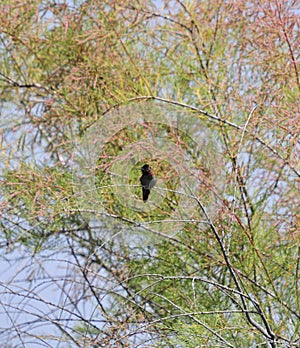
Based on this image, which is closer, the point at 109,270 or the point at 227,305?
the point at 227,305

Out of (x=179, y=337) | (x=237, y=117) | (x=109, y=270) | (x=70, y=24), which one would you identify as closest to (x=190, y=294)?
(x=109, y=270)

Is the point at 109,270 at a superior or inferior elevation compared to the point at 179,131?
inferior

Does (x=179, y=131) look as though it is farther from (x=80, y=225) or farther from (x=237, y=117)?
(x=80, y=225)

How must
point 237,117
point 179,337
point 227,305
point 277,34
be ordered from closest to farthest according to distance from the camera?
point 179,337
point 277,34
point 227,305
point 237,117

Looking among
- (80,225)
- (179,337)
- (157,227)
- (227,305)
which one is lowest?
(179,337)

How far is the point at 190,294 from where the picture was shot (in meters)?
2.53

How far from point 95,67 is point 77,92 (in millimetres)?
179

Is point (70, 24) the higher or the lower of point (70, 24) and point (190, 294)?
the higher

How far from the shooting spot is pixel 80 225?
2.98 m

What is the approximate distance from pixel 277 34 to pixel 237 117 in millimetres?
450

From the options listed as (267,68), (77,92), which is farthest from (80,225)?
Result: (267,68)

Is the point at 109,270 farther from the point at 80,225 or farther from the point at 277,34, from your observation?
the point at 277,34

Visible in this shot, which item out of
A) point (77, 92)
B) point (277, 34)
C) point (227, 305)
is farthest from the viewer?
point (77, 92)

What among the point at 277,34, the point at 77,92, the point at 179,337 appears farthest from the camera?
the point at 77,92
